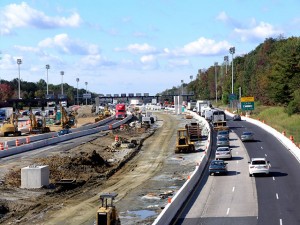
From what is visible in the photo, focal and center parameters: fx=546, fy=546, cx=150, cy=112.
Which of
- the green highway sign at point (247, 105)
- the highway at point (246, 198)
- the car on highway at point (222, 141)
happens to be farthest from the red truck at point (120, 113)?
the highway at point (246, 198)

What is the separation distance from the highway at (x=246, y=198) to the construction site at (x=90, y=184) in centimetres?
279

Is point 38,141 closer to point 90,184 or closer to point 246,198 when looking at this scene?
point 90,184

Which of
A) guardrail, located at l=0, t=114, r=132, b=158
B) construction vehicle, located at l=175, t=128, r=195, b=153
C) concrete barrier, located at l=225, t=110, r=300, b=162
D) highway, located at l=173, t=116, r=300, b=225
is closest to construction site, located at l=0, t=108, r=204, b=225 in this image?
construction vehicle, located at l=175, t=128, r=195, b=153

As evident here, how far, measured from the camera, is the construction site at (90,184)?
35.9 metres

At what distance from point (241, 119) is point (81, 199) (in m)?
89.2

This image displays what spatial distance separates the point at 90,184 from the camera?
48875 millimetres

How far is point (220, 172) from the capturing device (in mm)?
48594

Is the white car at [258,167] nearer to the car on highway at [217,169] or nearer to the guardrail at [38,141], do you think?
the car on highway at [217,169]

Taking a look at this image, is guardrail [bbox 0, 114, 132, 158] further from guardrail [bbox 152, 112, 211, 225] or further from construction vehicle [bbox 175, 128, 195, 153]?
guardrail [bbox 152, 112, 211, 225]

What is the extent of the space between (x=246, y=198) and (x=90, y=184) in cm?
1627

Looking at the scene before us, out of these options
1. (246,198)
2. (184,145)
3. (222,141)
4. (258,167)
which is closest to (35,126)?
(184,145)

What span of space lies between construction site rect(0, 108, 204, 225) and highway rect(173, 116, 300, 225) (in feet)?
9.16

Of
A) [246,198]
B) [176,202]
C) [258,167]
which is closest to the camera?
[176,202]

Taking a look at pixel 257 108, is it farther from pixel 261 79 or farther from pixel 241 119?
pixel 241 119
